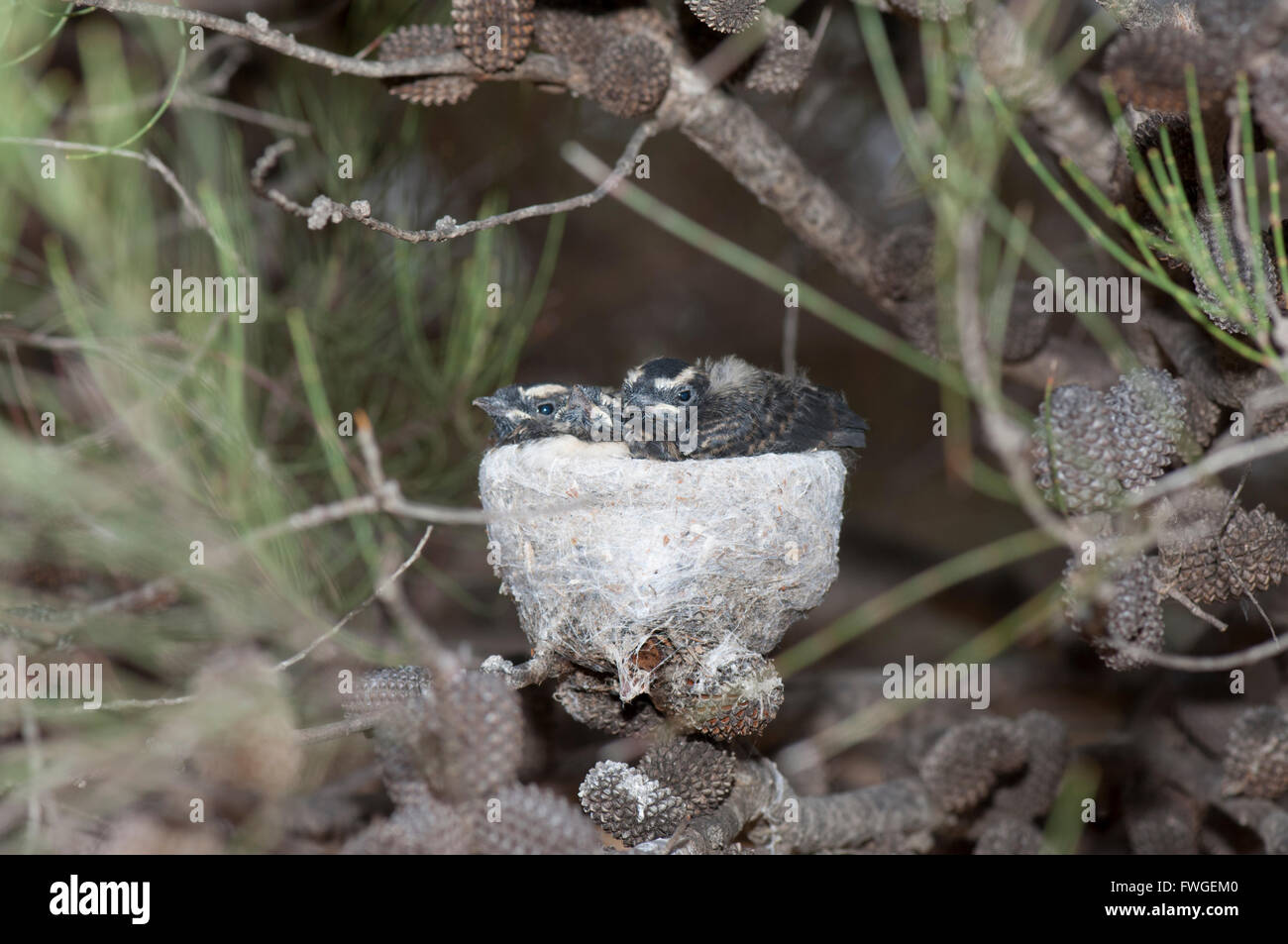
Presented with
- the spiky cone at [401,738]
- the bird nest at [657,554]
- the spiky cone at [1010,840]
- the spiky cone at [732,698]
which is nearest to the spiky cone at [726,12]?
the bird nest at [657,554]

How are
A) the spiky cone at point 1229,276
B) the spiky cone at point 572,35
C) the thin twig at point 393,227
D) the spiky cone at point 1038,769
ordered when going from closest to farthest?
the thin twig at point 393,227 < the spiky cone at point 1229,276 < the spiky cone at point 572,35 < the spiky cone at point 1038,769

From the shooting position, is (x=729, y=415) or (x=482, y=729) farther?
(x=729, y=415)

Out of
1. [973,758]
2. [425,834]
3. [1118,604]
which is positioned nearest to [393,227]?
[425,834]

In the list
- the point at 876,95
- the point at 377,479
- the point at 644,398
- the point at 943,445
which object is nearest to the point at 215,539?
the point at 644,398

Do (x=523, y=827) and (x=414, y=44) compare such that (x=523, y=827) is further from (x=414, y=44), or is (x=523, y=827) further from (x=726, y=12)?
(x=414, y=44)

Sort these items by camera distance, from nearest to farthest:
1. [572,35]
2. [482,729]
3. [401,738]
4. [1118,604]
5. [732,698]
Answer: [482,729] → [401,738] → [732,698] → [1118,604] → [572,35]

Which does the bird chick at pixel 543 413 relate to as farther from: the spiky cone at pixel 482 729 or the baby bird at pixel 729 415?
the spiky cone at pixel 482 729
